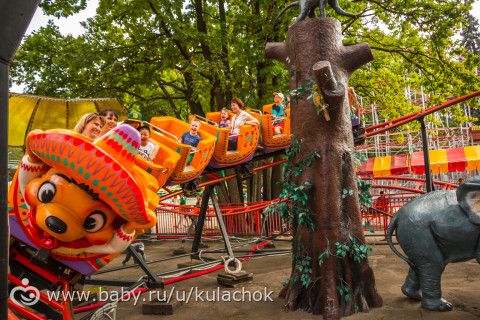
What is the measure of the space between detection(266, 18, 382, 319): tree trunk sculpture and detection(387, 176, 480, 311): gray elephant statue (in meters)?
0.47

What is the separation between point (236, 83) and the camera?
10500 mm

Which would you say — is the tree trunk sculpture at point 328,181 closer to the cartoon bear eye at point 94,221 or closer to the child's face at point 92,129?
the child's face at point 92,129

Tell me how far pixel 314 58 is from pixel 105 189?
2688mm

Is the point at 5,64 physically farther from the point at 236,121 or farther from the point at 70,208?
the point at 236,121

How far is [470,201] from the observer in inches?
142

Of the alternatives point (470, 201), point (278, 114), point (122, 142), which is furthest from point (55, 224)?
point (278, 114)

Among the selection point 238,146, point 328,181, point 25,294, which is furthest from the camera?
point 238,146

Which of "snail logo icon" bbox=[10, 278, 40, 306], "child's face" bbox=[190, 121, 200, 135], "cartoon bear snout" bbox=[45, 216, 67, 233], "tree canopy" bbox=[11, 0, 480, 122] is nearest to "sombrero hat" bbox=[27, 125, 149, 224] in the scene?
"cartoon bear snout" bbox=[45, 216, 67, 233]

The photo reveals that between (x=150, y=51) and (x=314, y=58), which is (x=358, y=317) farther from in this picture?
(x=150, y=51)

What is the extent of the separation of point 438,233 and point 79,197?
3027 mm

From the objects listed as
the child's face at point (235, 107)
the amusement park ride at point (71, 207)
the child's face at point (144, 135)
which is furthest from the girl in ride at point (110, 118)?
the child's face at point (235, 107)

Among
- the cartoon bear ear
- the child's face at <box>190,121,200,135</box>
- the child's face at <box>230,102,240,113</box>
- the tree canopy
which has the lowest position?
the cartoon bear ear

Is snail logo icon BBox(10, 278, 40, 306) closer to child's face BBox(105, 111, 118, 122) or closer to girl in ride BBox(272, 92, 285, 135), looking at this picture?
child's face BBox(105, 111, 118, 122)

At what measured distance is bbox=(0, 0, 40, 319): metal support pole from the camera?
862 millimetres
